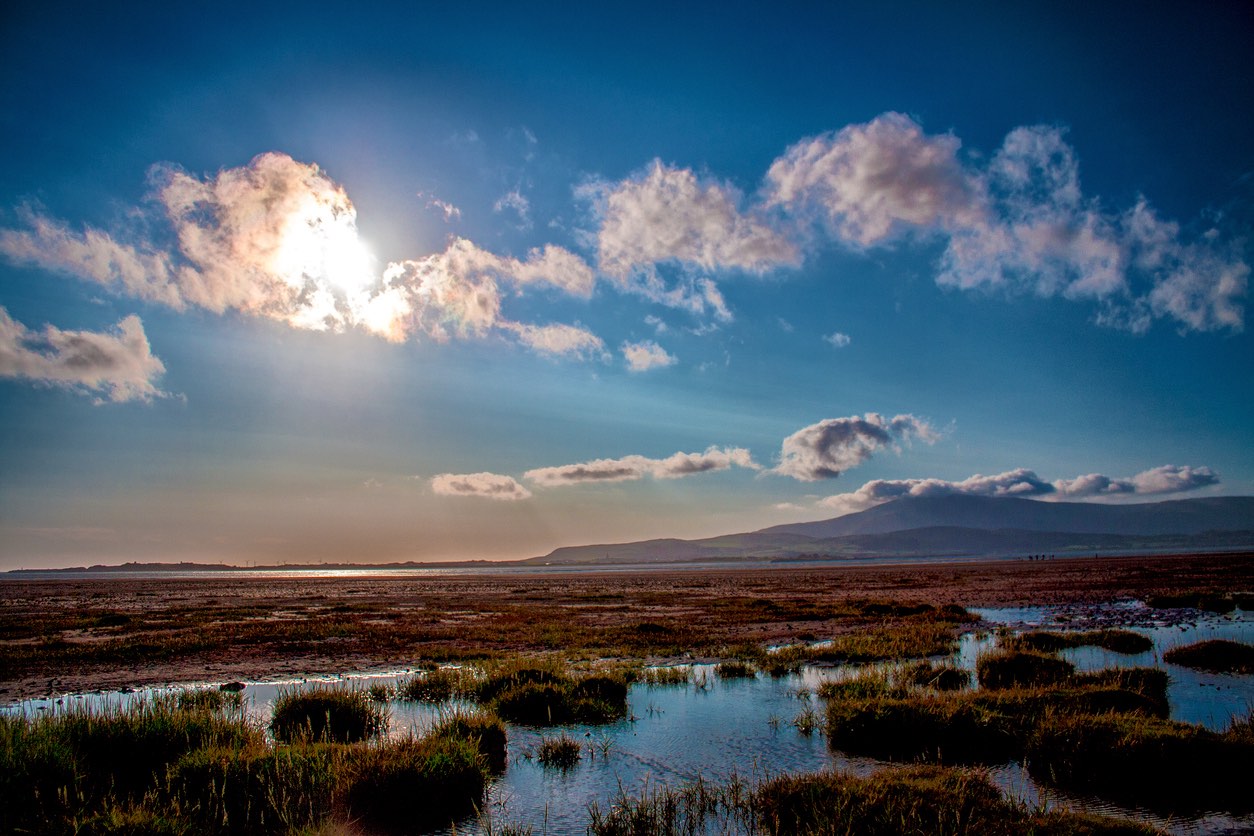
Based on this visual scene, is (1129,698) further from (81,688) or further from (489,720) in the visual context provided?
(81,688)

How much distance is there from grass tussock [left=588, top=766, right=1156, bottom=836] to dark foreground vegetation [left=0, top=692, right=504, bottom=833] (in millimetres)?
2626

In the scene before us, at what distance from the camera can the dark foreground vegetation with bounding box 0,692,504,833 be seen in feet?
27.6

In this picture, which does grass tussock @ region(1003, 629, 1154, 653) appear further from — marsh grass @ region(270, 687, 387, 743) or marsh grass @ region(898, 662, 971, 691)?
marsh grass @ region(270, 687, 387, 743)

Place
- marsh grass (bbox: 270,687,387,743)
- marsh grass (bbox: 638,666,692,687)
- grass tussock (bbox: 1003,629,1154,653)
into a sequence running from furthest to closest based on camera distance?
1. grass tussock (bbox: 1003,629,1154,653)
2. marsh grass (bbox: 638,666,692,687)
3. marsh grass (bbox: 270,687,387,743)

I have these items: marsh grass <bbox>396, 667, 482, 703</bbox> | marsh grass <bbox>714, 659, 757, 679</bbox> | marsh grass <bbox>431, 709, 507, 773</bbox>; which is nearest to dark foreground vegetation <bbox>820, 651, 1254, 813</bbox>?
marsh grass <bbox>714, 659, 757, 679</bbox>

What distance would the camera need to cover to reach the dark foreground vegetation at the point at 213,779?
8.41m

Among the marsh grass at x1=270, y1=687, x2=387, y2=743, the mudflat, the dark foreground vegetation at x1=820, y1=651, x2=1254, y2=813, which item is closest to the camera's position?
the dark foreground vegetation at x1=820, y1=651, x2=1254, y2=813

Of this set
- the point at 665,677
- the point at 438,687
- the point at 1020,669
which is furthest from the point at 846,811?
the point at 1020,669

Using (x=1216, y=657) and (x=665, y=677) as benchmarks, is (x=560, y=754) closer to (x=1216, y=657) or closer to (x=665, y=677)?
(x=665, y=677)

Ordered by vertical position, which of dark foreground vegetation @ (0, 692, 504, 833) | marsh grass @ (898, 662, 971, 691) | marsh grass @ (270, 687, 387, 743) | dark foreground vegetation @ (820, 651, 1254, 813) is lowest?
marsh grass @ (898, 662, 971, 691)

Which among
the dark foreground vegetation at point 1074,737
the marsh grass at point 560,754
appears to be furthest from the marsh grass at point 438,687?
the dark foreground vegetation at point 1074,737

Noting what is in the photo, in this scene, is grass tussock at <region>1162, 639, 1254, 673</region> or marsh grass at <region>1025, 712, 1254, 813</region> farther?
grass tussock at <region>1162, 639, 1254, 673</region>

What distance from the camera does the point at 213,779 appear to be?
367 inches

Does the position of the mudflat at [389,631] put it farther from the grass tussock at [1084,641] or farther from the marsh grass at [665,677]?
the grass tussock at [1084,641]
